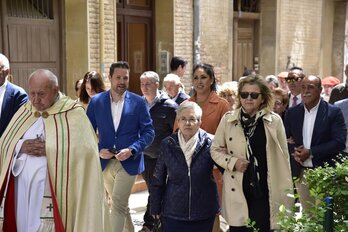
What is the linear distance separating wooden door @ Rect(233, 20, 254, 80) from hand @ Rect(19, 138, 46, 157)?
415 inches

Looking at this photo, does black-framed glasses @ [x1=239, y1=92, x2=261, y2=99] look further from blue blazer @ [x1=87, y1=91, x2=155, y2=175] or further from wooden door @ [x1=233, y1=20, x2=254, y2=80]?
wooden door @ [x1=233, y1=20, x2=254, y2=80]

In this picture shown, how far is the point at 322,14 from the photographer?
1719 cm

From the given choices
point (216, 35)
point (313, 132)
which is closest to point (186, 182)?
point (313, 132)

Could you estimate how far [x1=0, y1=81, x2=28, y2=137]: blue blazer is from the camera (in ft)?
17.6

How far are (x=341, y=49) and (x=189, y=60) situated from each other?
810 cm

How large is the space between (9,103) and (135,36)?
20.8ft

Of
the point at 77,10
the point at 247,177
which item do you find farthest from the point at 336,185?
the point at 77,10

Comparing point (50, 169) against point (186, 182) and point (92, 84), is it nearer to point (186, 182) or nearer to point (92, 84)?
point (186, 182)

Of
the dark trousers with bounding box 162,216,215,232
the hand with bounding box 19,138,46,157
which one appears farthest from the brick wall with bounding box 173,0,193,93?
the hand with bounding box 19,138,46,157

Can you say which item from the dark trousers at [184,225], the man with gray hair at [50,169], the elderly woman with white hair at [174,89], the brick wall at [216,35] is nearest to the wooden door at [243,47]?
the brick wall at [216,35]

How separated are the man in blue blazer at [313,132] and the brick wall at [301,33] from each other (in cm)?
968

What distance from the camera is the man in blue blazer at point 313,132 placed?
5.57 m

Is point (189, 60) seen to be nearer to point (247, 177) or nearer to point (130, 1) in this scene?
point (130, 1)

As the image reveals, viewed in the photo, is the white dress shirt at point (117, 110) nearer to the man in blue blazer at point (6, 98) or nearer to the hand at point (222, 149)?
the man in blue blazer at point (6, 98)
